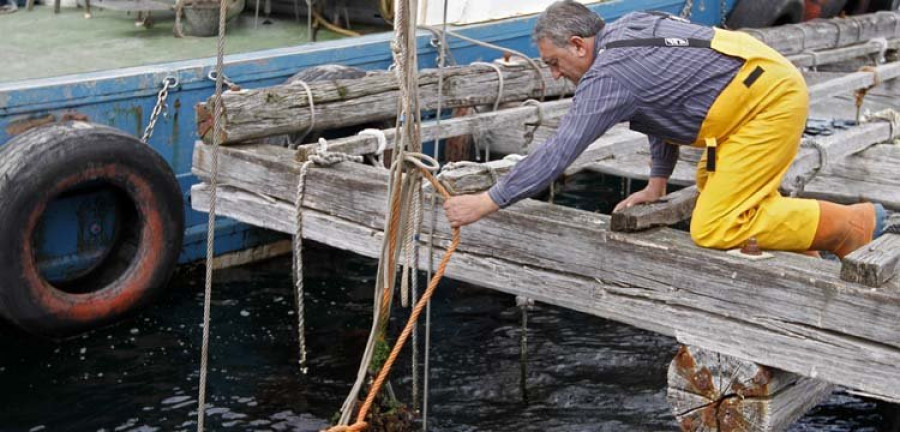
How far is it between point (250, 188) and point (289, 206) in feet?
1.00

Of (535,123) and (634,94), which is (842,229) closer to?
(634,94)

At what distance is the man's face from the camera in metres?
4.50

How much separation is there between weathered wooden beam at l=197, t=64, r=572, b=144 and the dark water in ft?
4.23

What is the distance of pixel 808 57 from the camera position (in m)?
9.57

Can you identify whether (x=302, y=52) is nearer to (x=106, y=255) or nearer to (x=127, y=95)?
(x=127, y=95)

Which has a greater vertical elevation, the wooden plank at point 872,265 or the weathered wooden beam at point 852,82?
the wooden plank at point 872,265

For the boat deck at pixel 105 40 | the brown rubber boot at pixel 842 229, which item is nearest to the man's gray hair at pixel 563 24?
the brown rubber boot at pixel 842 229

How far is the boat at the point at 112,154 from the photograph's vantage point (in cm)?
637

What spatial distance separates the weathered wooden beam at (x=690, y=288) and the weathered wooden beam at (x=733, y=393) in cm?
8

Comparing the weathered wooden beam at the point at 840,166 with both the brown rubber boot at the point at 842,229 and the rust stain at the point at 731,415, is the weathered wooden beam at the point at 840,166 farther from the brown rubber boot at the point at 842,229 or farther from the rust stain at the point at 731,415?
the rust stain at the point at 731,415

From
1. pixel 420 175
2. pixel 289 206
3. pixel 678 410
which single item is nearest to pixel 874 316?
pixel 678 410

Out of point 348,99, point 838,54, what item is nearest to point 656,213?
point 348,99

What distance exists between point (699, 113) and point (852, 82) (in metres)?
4.22

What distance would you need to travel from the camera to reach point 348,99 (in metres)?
6.99
